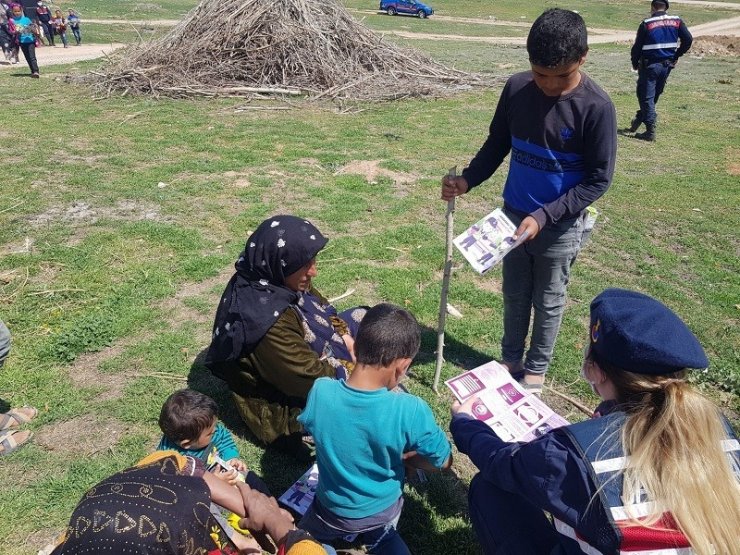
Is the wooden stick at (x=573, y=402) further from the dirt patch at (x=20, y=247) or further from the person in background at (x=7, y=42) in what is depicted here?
the person in background at (x=7, y=42)

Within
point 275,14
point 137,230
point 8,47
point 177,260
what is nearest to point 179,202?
point 137,230

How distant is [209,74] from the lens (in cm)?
1277

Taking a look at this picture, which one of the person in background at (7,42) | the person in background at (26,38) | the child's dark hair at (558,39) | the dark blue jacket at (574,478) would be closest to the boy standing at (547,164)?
the child's dark hair at (558,39)

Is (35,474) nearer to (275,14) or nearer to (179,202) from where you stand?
(179,202)

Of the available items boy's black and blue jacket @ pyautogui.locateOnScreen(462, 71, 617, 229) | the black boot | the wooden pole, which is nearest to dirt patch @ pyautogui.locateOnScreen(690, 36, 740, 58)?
the black boot

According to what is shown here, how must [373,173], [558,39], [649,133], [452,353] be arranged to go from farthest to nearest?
1. [649,133]
2. [373,173]
3. [452,353]
4. [558,39]

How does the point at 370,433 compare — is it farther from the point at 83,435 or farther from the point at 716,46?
the point at 716,46

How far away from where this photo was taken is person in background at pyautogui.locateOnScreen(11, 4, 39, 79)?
13464 millimetres

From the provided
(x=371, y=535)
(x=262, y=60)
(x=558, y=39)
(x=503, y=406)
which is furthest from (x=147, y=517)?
(x=262, y=60)

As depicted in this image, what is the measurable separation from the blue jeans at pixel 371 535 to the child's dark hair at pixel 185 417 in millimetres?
749

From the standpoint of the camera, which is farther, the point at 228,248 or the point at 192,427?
the point at 228,248

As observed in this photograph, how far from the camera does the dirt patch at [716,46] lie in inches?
896

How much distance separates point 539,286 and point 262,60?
1150 cm

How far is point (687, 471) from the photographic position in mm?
1597
